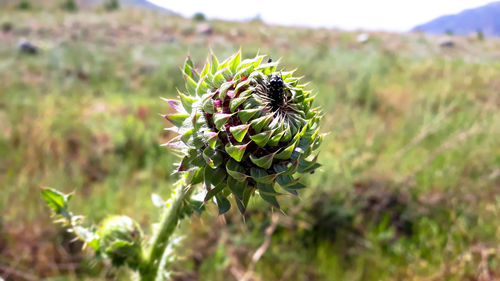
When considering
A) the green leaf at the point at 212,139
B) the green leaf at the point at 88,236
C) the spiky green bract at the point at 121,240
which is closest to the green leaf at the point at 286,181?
the green leaf at the point at 212,139

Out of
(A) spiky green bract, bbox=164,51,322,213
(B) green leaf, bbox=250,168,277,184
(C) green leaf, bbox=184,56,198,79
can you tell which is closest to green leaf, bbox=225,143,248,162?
(A) spiky green bract, bbox=164,51,322,213

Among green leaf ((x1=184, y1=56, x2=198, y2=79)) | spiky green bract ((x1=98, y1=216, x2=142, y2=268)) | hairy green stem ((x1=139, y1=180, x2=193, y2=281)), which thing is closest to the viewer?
green leaf ((x1=184, y1=56, x2=198, y2=79))

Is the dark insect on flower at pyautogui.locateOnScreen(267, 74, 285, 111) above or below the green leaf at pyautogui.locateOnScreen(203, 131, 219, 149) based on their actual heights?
above

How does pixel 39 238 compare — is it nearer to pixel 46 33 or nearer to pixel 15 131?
pixel 15 131

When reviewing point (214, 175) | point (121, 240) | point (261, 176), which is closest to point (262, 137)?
point (261, 176)

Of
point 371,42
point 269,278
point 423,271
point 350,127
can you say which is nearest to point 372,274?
point 423,271

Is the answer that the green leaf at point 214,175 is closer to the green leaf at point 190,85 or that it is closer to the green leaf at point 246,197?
the green leaf at point 246,197

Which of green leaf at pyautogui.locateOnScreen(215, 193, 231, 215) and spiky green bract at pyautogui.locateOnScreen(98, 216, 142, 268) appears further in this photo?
spiky green bract at pyautogui.locateOnScreen(98, 216, 142, 268)

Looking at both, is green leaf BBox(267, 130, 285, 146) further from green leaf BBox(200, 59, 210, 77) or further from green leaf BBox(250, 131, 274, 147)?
green leaf BBox(200, 59, 210, 77)
